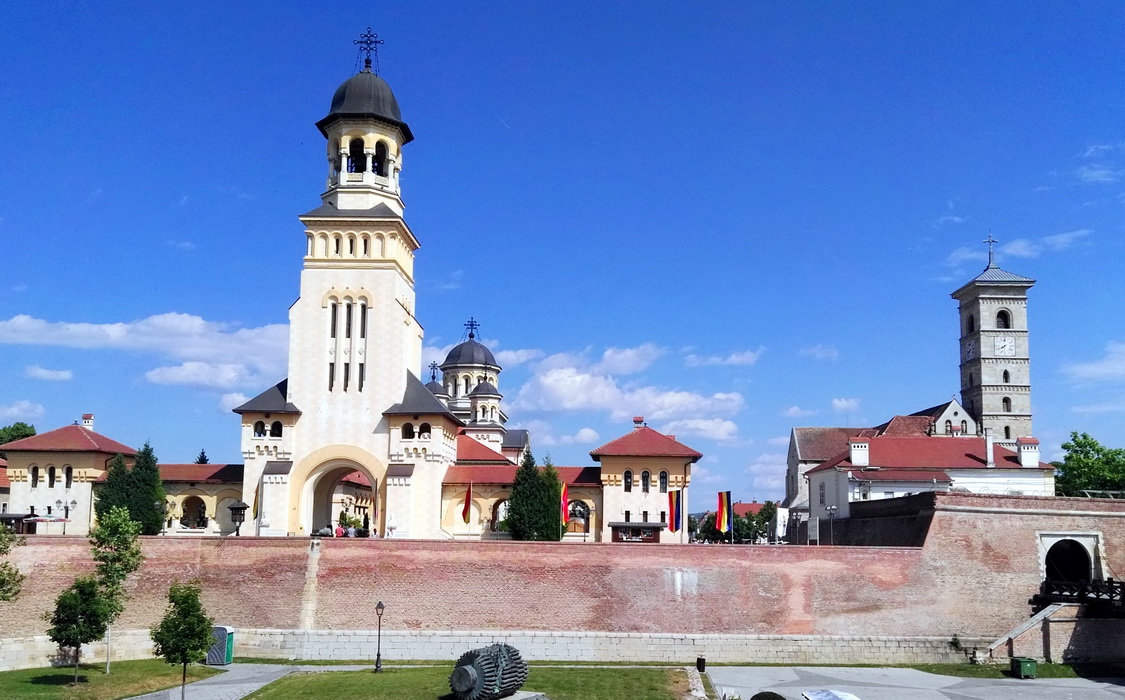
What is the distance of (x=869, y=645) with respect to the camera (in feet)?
115

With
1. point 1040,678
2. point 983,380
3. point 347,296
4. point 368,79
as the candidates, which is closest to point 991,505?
point 1040,678

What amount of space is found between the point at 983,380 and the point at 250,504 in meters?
57.7

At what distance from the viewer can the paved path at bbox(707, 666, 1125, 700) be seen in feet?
96.8

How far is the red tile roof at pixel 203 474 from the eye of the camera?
150 feet

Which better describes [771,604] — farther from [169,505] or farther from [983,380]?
[983,380]

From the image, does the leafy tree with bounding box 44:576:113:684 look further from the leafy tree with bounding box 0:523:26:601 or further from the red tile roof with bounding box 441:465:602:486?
the red tile roof with bounding box 441:465:602:486

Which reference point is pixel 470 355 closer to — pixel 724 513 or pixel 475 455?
pixel 475 455

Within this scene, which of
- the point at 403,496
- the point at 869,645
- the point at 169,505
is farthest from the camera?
the point at 169,505

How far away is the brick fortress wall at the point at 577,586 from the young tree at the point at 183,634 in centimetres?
568

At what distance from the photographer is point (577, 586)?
116 ft

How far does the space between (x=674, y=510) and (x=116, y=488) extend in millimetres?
24670

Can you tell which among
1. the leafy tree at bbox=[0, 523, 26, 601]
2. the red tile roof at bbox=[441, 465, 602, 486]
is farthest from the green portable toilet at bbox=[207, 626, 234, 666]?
the red tile roof at bbox=[441, 465, 602, 486]

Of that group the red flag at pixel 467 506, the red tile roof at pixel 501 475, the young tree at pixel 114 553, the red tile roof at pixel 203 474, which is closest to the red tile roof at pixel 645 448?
the red tile roof at pixel 501 475

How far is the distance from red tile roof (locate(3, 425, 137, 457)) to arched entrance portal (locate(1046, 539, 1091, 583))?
1594 inches
